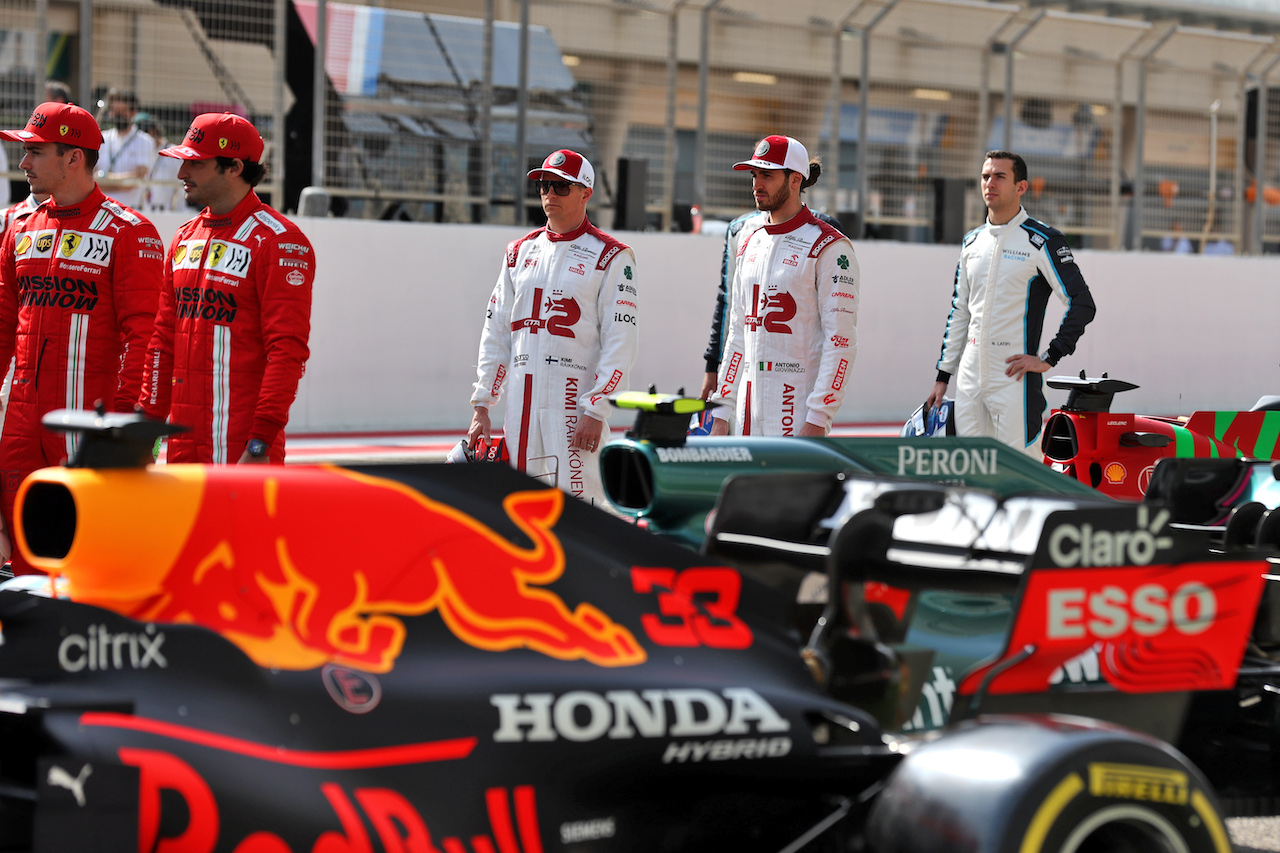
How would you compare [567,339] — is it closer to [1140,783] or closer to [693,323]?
[1140,783]

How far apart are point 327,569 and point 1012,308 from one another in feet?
15.2

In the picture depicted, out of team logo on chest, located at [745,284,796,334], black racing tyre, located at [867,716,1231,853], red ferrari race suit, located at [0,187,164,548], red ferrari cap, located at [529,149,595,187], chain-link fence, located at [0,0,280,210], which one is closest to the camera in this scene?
black racing tyre, located at [867,716,1231,853]

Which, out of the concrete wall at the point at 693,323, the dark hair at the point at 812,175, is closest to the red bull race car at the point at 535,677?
the dark hair at the point at 812,175

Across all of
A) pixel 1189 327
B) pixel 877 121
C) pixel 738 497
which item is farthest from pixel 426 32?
pixel 738 497

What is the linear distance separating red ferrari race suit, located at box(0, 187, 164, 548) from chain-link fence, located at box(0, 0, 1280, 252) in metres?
5.48

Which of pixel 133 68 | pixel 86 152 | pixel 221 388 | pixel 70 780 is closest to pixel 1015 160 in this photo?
pixel 221 388

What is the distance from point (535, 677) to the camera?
287 centimetres

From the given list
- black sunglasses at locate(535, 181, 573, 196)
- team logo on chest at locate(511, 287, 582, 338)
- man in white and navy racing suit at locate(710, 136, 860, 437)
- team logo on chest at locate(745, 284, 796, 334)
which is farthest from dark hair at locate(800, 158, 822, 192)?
team logo on chest at locate(511, 287, 582, 338)

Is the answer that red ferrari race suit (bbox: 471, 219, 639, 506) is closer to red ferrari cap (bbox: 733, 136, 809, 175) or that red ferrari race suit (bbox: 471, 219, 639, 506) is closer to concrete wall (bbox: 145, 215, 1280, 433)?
red ferrari cap (bbox: 733, 136, 809, 175)

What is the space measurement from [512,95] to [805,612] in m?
10.2

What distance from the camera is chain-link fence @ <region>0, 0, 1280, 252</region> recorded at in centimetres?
1180

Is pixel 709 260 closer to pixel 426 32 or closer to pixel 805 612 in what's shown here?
pixel 426 32

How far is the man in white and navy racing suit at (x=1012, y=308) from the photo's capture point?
6.77m

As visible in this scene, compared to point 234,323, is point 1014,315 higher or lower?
higher
